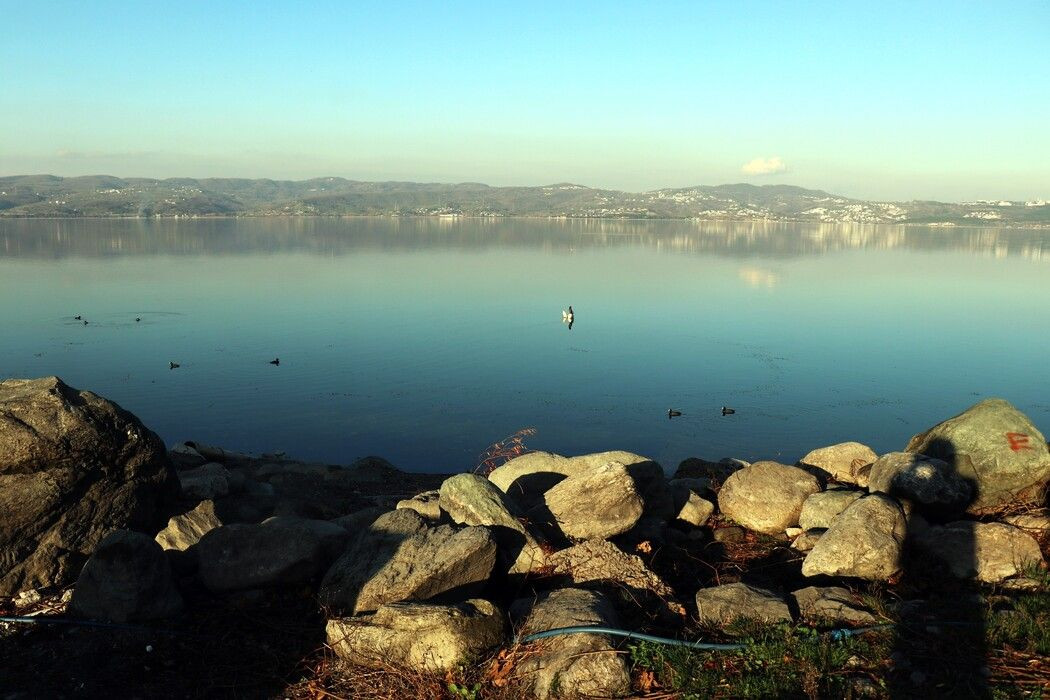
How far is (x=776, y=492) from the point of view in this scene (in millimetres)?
10969

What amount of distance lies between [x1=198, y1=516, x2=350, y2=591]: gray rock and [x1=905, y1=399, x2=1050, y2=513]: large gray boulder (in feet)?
28.1

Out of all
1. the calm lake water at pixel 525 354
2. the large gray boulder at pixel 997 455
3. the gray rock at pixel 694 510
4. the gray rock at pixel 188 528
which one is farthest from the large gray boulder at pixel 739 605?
the calm lake water at pixel 525 354

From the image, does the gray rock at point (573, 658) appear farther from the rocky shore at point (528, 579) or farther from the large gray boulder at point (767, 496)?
the large gray boulder at point (767, 496)

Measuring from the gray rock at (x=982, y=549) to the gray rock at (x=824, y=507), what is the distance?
1208mm

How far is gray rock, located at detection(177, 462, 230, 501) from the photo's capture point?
38.6 ft

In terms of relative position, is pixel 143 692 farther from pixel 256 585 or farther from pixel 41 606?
pixel 41 606

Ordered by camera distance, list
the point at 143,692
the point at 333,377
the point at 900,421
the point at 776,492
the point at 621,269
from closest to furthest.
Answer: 1. the point at 143,692
2. the point at 776,492
3. the point at 900,421
4. the point at 333,377
5. the point at 621,269

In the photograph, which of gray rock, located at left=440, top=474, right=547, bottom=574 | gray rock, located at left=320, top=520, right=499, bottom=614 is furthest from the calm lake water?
gray rock, located at left=320, top=520, right=499, bottom=614

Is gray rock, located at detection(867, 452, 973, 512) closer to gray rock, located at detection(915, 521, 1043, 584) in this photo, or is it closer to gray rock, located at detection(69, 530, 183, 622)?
gray rock, located at detection(915, 521, 1043, 584)

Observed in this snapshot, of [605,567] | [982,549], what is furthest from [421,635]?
[982,549]

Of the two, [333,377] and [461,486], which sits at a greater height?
[461,486]

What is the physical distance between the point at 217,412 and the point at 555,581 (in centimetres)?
2591

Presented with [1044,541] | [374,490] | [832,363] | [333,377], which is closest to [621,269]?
[832,363]

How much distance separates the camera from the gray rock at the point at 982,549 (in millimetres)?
8391
